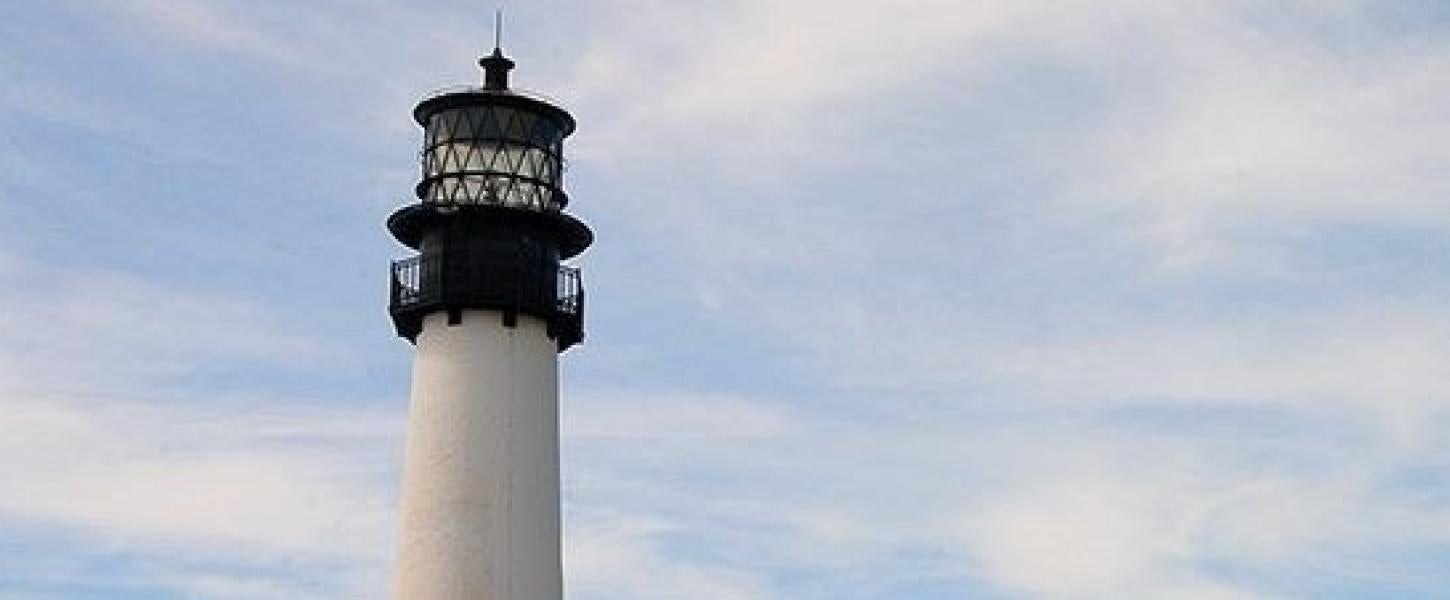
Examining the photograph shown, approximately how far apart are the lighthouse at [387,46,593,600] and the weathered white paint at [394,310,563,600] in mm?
22

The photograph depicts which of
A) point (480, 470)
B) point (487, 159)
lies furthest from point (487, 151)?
point (480, 470)

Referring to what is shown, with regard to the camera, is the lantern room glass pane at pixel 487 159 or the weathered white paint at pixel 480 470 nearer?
the weathered white paint at pixel 480 470

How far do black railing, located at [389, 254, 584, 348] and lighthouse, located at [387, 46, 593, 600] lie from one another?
0.04m

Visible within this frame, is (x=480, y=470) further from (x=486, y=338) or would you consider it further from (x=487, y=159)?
(x=487, y=159)

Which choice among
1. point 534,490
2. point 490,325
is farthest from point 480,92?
point 534,490

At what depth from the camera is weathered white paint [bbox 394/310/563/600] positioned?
54.8m

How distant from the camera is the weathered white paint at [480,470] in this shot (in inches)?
2158

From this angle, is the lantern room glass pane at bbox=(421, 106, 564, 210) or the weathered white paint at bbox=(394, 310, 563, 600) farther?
the lantern room glass pane at bbox=(421, 106, 564, 210)

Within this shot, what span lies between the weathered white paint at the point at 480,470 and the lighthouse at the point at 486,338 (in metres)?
0.02

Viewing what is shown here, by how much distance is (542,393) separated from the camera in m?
56.3

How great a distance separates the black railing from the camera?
56.0 meters

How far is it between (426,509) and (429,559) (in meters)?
1.10

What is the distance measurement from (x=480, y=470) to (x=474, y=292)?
12.8ft

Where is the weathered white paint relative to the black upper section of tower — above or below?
below
